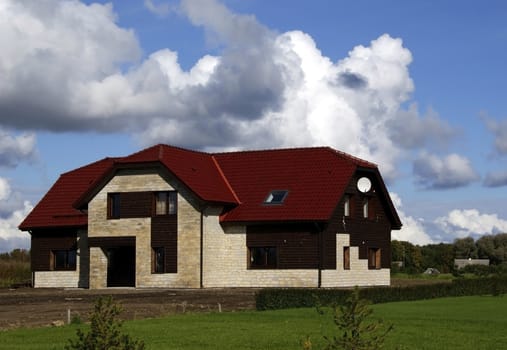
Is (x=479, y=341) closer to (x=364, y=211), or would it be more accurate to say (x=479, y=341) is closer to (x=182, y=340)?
(x=182, y=340)

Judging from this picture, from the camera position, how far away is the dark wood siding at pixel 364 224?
44.4 m

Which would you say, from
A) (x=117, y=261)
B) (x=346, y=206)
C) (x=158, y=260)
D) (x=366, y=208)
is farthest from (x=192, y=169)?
(x=366, y=208)

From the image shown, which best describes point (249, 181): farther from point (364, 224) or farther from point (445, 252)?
point (445, 252)

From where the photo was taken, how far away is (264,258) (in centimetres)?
4406

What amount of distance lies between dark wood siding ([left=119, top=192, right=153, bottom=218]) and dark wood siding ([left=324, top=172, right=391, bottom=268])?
9020 mm

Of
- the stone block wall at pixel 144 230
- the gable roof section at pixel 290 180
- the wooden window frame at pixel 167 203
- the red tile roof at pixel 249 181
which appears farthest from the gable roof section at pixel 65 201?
the gable roof section at pixel 290 180

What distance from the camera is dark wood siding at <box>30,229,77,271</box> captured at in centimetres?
4856

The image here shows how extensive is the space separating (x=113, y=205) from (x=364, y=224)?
1334 cm

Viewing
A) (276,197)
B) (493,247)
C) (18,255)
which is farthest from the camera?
(493,247)

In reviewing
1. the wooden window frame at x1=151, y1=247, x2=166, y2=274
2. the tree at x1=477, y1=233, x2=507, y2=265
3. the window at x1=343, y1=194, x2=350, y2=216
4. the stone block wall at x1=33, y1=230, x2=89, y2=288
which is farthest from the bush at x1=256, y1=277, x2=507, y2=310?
the tree at x1=477, y1=233, x2=507, y2=265

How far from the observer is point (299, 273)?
Answer: 42938 mm

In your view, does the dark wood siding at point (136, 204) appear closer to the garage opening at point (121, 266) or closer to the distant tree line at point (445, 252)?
the garage opening at point (121, 266)

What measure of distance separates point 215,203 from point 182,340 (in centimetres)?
2432

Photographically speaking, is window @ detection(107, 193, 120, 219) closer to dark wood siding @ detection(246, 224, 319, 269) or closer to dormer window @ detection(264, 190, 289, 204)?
dark wood siding @ detection(246, 224, 319, 269)
